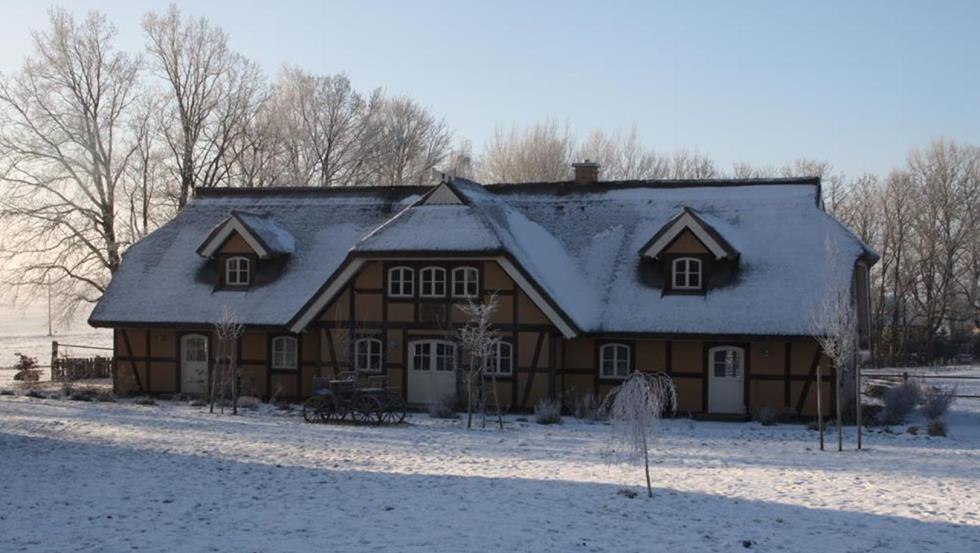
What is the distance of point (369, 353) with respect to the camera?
2741cm

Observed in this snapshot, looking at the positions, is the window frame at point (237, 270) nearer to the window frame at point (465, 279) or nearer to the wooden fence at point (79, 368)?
the window frame at point (465, 279)

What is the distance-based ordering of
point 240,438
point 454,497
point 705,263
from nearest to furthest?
point 454,497 → point 240,438 → point 705,263

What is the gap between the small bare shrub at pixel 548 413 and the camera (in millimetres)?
23906

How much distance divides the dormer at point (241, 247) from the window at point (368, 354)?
4.15 metres

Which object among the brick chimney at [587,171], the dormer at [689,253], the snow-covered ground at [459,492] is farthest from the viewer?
the brick chimney at [587,171]

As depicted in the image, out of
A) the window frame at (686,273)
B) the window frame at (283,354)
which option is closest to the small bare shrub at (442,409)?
the window frame at (283,354)

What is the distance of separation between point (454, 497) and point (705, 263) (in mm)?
14064

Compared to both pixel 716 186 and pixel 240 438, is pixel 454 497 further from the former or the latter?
pixel 716 186

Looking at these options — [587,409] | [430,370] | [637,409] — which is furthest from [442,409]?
[637,409]

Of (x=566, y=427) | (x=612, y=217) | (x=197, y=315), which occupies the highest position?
(x=612, y=217)

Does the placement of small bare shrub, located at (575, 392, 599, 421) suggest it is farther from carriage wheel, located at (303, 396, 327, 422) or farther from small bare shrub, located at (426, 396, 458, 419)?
carriage wheel, located at (303, 396, 327, 422)

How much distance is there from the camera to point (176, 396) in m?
29.1

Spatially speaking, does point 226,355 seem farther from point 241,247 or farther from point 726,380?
point 726,380

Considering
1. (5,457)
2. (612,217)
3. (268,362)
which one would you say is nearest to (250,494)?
(5,457)
